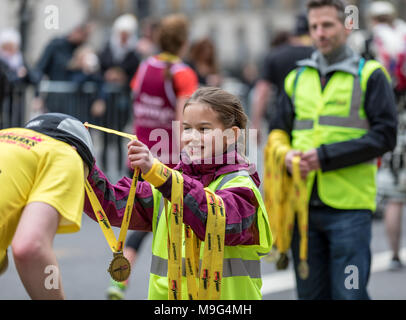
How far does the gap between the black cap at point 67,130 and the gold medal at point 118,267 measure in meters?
0.34

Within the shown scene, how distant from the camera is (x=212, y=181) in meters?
3.08

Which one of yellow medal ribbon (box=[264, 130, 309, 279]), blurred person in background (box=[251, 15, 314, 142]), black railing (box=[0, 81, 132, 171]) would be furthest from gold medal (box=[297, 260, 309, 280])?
black railing (box=[0, 81, 132, 171])

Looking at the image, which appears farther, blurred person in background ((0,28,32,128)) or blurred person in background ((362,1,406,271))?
blurred person in background ((0,28,32,128))

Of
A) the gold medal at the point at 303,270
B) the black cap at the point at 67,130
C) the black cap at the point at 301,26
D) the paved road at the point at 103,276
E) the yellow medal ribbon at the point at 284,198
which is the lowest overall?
the paved road at the point at 103,276

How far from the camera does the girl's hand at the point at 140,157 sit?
8.68 ft

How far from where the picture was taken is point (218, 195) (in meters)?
2.90

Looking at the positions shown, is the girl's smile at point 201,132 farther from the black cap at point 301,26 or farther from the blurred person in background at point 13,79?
the blurred person in background at point 13,79

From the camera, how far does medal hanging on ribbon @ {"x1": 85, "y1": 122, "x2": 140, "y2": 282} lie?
2.81 metres

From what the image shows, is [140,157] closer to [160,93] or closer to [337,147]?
[337,147]

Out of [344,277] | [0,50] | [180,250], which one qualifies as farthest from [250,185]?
[0,50]

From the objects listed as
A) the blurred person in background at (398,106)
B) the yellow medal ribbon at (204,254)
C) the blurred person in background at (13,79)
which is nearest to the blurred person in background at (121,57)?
the blurred person in background at (13,79)

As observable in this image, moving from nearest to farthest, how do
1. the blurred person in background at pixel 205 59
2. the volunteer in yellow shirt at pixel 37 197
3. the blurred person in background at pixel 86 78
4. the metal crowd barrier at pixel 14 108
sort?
1. the volunteer in yellow shirt at pixel 37 197
2. the blurred person in background at pixel 205 59
3. the metal crowd barrier at pixel 14 108
4. the blurred person in background at pixel 86 78

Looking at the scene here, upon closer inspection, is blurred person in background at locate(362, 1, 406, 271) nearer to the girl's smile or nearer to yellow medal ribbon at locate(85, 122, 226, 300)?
the girl's smile
